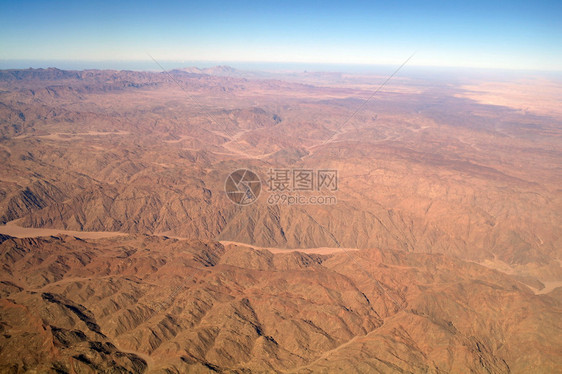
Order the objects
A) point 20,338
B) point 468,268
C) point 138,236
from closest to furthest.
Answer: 1. point 20,338
2. point 468,268
3. point 138,236

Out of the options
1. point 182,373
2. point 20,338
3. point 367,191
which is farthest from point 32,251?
point 367,191

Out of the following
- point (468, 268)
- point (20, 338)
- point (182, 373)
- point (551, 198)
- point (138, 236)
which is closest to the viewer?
point (182, 373)

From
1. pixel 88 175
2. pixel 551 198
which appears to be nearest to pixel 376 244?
pixel 551 198

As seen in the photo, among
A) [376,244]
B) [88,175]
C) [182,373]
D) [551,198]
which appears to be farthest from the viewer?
[88,175]

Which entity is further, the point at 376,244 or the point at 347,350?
the point at 376,244

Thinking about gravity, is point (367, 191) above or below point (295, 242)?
above

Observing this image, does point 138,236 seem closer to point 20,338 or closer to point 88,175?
point 20,338

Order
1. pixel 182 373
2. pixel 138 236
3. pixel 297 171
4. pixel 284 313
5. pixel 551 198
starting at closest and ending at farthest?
1. pixel 182 373
2. pixel 284 313
3. pixel 138 236
4. pixel 551 198
5. pixel 297 171

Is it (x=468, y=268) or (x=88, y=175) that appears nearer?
(x=468, y=268)

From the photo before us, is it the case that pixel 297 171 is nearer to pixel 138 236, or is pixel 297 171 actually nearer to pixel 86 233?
pixel 138 236
